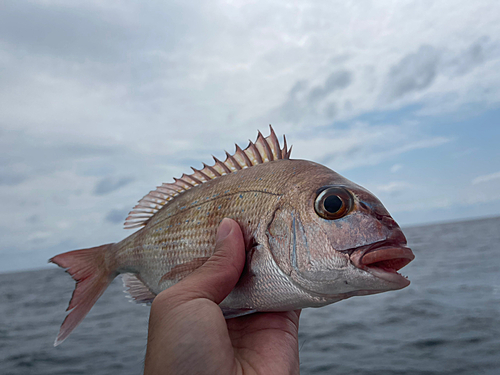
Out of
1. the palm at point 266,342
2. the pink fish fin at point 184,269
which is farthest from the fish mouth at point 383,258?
the pink fish fin at point 184,269

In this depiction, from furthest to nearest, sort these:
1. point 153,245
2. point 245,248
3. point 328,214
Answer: point 153,245
point 245,248
point 328,214

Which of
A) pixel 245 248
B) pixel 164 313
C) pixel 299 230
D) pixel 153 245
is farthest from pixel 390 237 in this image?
pixel 153 245

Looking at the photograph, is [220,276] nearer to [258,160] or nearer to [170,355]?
[170,355]

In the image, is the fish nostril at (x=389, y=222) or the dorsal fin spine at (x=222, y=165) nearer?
the fish nostril at (x=389, y=222)

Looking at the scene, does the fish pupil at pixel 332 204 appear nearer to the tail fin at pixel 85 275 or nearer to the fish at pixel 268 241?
the fish at pixel 268 241

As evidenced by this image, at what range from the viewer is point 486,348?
345 inches

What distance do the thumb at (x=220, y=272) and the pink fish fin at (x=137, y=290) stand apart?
1291mm

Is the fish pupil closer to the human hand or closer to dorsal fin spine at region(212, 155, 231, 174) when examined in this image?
the human hand

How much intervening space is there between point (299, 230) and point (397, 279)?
0.64 m

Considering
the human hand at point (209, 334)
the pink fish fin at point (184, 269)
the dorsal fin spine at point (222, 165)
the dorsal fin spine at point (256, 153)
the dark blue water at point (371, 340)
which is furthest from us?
the dark blue water at point (371, 340)

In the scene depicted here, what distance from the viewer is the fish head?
175cm

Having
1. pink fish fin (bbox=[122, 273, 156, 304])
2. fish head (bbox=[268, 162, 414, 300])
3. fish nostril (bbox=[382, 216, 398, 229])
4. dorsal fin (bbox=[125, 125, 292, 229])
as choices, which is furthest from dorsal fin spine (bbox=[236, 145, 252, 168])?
pink fish fin (bbox=[122, 273, 156, 304])

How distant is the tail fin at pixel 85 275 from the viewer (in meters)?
3.01

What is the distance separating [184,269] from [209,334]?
0.86 metres
